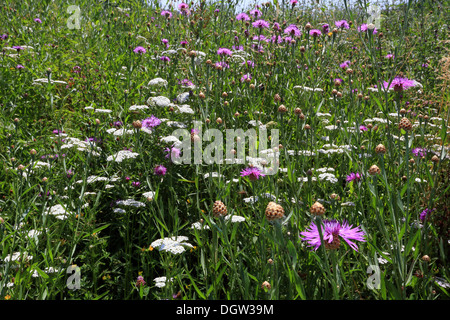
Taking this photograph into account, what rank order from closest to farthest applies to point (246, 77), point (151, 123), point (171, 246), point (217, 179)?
point (171, 246), point (217, 179), point (151, 123), point (246, 77)

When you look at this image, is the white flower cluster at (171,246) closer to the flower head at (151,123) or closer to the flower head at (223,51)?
the flower head at (151,123)

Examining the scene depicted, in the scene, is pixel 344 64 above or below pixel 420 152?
above

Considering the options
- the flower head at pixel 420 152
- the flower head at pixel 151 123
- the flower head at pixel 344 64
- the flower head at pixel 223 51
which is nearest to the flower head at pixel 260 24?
the flower head at pixel 223 51

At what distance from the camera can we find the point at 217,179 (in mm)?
1766

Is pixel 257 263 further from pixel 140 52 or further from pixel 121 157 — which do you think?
pixel 140 52

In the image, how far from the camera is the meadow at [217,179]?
121cm

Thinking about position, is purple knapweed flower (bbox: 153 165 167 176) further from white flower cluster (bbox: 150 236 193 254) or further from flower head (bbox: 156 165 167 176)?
white flower cluster (bbox: 150 236 193 254)

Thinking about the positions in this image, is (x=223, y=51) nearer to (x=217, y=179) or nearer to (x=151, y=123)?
(x=151, y=123)

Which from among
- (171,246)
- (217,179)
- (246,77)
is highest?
(246,77)

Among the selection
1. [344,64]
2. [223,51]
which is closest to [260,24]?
[223,51]

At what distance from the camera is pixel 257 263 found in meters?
1.38
